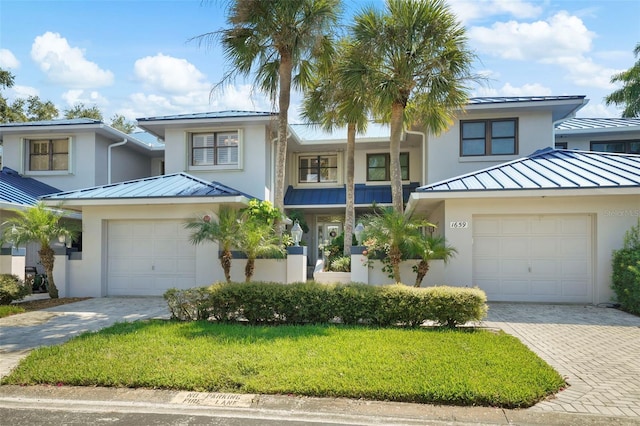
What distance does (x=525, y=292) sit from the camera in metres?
11.6

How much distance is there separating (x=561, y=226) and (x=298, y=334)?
8.55m

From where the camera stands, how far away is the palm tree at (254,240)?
10.9m

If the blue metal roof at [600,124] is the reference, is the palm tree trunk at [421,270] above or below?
below

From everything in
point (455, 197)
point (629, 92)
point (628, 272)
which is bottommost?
point (628, 272)

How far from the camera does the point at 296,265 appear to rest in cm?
1226

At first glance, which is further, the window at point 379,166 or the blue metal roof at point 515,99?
the window at point 379,166

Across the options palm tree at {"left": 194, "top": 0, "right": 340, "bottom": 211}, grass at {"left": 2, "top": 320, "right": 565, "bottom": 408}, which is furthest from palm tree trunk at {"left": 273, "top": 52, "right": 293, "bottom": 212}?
grass at {"left": 2, "top": 320, "right": 565, "bottom": 408}

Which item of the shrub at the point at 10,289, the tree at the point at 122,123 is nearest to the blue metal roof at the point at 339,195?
the shrub at the point at 10,289

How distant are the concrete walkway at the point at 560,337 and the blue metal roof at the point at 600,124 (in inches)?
426

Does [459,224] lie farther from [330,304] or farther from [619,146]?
[619,146]

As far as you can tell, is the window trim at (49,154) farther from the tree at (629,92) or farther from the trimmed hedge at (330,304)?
the tree at (629,92)

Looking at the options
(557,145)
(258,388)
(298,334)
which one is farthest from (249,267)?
(557,145)

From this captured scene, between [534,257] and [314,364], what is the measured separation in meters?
8.54

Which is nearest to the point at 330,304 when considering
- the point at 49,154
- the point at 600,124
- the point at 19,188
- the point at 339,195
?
the point at 339,195
